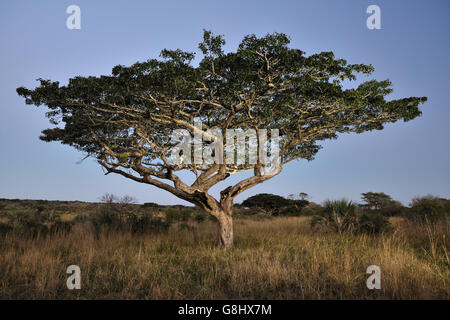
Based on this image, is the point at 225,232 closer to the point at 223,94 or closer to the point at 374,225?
the point at 223,94

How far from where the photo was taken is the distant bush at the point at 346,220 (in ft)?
37.8

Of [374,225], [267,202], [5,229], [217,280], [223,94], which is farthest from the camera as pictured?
[267,202]

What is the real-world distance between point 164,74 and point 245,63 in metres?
2.48

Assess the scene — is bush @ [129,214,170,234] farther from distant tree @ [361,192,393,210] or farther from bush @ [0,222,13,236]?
distant tree @ [361,192,393,210]

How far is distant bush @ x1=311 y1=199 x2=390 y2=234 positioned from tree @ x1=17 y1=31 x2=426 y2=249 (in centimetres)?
414

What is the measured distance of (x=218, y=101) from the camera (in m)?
8.84

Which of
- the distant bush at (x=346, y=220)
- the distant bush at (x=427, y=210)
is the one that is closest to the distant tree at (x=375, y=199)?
the distant bush at (x=427, y=210)

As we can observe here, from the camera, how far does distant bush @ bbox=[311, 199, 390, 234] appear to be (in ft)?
37.8

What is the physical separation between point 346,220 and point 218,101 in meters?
8.88

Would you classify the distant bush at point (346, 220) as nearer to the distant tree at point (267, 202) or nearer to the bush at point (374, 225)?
the bush at point (374, 225)

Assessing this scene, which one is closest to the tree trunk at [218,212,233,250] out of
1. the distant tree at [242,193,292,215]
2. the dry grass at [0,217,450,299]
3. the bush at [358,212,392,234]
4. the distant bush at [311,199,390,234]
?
the dry grass at [0,217,450,299]

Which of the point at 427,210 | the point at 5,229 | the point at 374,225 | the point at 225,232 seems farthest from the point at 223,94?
the point at 427,210

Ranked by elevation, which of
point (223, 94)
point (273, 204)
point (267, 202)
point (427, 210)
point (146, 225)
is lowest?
point (273, 204)
